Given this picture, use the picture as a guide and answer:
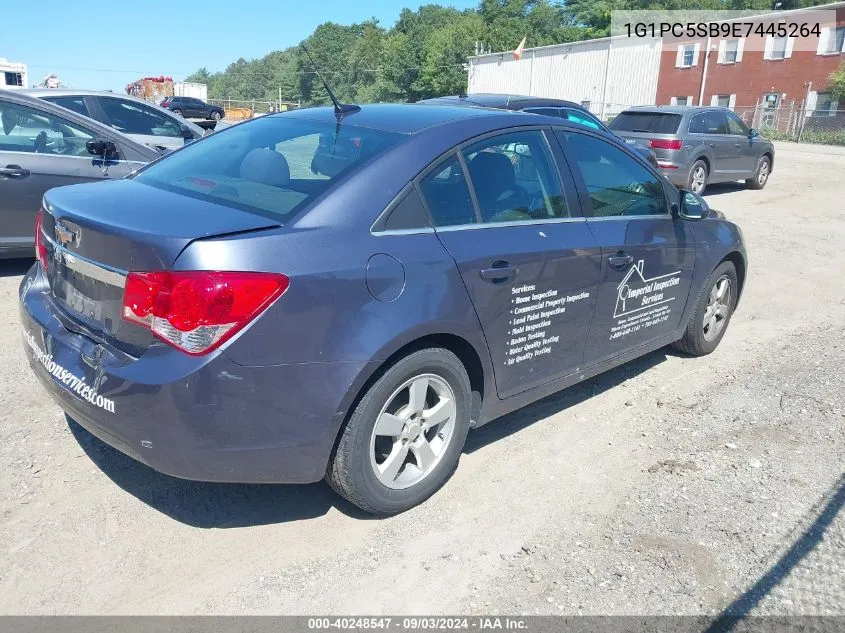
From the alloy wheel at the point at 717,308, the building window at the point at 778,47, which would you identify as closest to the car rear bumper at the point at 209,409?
the alloy wheel at the point at 717,308

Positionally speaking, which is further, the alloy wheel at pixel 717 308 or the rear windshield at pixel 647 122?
the rear windshield at pixel 647 122

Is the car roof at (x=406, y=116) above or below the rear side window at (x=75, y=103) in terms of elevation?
above

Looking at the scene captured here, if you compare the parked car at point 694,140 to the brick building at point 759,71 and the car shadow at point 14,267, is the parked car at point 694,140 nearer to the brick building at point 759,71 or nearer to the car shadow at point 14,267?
the car shadow at point 14,267

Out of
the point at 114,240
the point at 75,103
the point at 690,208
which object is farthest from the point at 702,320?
the point at 75,103

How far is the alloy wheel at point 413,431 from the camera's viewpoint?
3068 millimetres

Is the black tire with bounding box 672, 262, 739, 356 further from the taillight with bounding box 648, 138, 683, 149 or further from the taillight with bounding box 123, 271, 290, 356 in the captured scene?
the taillight with bounding box 648, 138, 683, 149

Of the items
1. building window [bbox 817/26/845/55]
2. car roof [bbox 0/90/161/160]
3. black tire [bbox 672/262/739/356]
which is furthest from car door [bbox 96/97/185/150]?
building window [bbox 817/26/845/55]

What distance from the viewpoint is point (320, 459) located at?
2.85 metres

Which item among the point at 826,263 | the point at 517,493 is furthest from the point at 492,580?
the point at 826,263

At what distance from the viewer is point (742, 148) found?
558 inches

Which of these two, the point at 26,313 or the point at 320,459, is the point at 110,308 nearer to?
the point at 26,313

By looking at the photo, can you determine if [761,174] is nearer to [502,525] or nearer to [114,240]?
[502,525]

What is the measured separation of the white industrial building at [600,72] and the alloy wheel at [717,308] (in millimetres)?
40197

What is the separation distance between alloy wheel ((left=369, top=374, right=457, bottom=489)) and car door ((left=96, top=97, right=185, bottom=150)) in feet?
21.4
